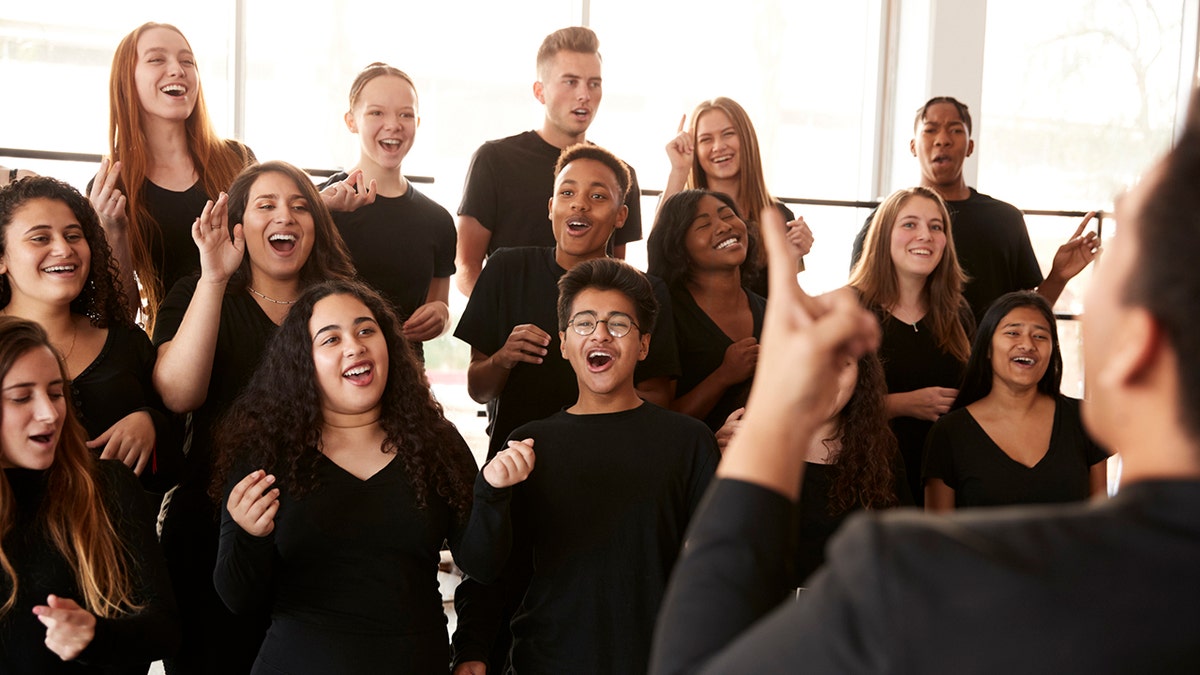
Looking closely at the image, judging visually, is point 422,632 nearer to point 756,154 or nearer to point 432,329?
point 432,329

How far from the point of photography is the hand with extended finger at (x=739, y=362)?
118 inches

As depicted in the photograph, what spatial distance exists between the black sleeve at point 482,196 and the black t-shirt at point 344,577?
1505 mm

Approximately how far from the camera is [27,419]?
6.64 feet

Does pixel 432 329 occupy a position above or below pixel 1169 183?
below

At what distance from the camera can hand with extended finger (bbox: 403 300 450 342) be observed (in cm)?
295

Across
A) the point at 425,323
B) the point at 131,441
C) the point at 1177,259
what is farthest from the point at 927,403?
the point at 1177,259

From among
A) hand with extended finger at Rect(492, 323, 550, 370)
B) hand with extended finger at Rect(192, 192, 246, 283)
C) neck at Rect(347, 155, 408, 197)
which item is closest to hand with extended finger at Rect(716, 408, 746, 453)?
hand with extended finger at Rect(492, 323, 550, 370)

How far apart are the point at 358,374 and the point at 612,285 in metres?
0.63

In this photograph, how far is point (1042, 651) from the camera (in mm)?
663

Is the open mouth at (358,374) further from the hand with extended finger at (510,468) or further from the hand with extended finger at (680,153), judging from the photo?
the hand with extended finger at (680,153)

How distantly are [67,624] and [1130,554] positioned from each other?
5.49 ft

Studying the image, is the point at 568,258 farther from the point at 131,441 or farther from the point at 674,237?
the point at 131,441

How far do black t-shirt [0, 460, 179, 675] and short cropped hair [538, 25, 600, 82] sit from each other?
2.15 m

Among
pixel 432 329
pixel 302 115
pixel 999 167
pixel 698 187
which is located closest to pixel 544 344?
pixel 432 329
